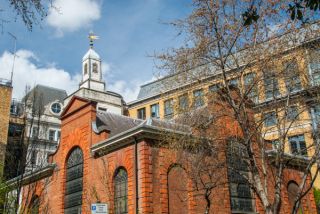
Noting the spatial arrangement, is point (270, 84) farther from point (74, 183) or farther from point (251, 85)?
point (74, 183)

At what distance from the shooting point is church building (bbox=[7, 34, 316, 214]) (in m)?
19.6

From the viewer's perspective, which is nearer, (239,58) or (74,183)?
(239,58)

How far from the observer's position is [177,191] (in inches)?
890

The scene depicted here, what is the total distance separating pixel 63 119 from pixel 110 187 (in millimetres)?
8926

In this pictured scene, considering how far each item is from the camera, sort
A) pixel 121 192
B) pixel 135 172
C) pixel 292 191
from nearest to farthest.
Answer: pixel 135 172, pixel 121 192, pixel 292 191

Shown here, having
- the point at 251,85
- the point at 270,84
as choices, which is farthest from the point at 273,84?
the point at 251,85

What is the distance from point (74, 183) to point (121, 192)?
215 inches

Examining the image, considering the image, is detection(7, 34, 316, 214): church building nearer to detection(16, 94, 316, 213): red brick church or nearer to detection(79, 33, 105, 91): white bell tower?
detection(16, 94, 316, 213): red brick church

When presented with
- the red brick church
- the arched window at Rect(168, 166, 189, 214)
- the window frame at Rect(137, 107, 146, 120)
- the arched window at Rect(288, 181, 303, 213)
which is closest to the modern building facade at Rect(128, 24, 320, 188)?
the red brick church

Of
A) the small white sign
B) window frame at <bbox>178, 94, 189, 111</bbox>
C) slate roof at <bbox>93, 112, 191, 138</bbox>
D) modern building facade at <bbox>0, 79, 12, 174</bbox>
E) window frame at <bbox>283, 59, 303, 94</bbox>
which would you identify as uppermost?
modern building facade at <bbox>0, 79, 12, 174</bbox>

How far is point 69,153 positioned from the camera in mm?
28812

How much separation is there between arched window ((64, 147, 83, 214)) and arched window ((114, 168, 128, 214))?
12.8 ft

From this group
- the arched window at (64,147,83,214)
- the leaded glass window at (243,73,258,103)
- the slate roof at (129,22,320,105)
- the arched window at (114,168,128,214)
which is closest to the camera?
the slate roof at (129,22,320,105)

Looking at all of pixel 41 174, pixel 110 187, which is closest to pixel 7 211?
pixel 110 187
